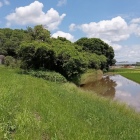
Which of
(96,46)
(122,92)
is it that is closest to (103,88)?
(122,92)

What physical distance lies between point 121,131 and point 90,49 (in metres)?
74.5

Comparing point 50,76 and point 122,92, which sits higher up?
point 50,76

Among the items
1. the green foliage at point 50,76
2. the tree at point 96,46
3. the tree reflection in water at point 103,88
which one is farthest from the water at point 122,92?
the tree at point 96,46

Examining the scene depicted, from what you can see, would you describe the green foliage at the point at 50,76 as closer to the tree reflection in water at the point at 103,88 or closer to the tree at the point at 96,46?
the tree reflection in water at the point at 103,88

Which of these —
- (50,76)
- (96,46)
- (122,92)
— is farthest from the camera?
(96,46)

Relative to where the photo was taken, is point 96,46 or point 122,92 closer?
point 122,92

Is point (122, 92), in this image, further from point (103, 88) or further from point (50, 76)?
point (50, 76)

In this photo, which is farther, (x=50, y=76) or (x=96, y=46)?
(x=96, y=46)

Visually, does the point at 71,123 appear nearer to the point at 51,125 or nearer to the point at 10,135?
the point at 51,125

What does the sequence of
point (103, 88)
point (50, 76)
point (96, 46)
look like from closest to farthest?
point (50, 76) < point (103, 88) < point (96, 46)

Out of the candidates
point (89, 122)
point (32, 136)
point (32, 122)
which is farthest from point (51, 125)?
point (89, 122)

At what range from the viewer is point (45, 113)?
10680 mm

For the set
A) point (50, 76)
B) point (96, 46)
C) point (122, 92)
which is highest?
point (96, 46)

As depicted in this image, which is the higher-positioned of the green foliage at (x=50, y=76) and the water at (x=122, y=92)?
the green foliage at (x=50, y=76)
